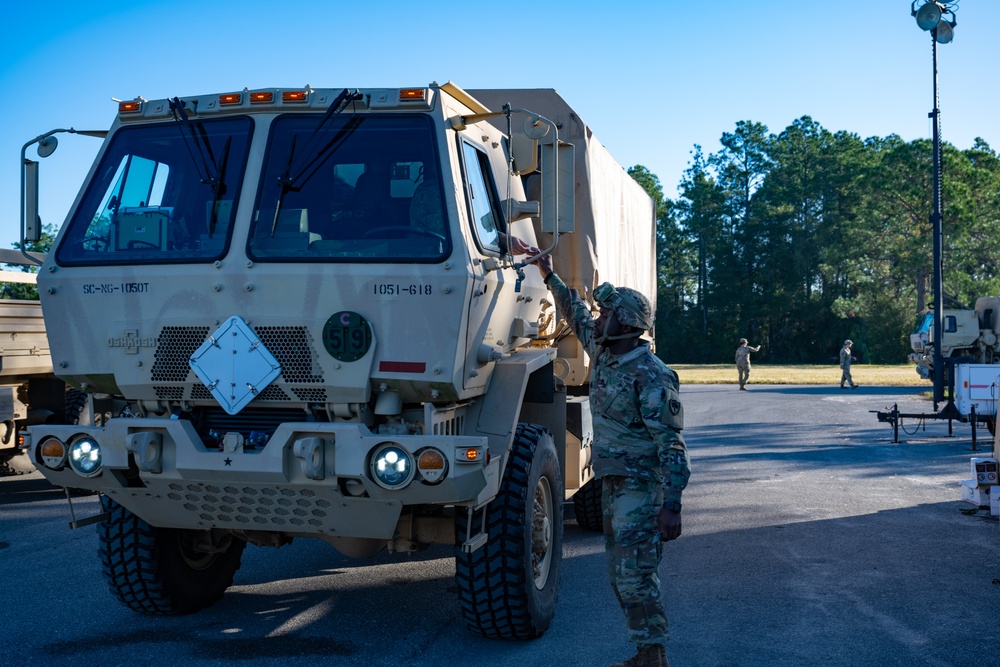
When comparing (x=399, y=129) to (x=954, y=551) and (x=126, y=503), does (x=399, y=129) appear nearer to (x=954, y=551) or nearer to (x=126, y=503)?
(x=126, y=503)

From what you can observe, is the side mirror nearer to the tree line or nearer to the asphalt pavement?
the asphalt pavement

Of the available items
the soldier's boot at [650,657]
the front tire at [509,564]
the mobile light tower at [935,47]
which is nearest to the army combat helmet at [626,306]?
the front tire at [509,564]

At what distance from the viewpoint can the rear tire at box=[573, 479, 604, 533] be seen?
8.63 metres

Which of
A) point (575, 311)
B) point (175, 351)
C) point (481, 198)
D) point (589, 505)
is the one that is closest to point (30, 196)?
point (175, 351)

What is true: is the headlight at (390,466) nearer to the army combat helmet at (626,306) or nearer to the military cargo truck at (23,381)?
the army combat helmet at (626,306)

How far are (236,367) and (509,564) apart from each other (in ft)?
5.86

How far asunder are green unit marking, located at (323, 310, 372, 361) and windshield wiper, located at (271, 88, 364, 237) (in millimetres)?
685

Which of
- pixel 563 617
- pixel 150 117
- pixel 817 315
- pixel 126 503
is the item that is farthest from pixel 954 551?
pixel 817 315

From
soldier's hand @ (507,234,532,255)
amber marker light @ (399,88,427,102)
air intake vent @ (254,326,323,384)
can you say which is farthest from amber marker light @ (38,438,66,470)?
soldier's hand @ (507,234,532,255)

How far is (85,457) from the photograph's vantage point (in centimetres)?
518

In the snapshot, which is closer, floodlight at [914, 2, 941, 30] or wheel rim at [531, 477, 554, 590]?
wheel rim at [531, 477, 554, 590]

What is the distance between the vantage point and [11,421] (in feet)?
34.3

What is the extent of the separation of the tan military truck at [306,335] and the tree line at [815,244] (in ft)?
189

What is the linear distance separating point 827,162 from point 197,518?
75.4 m
